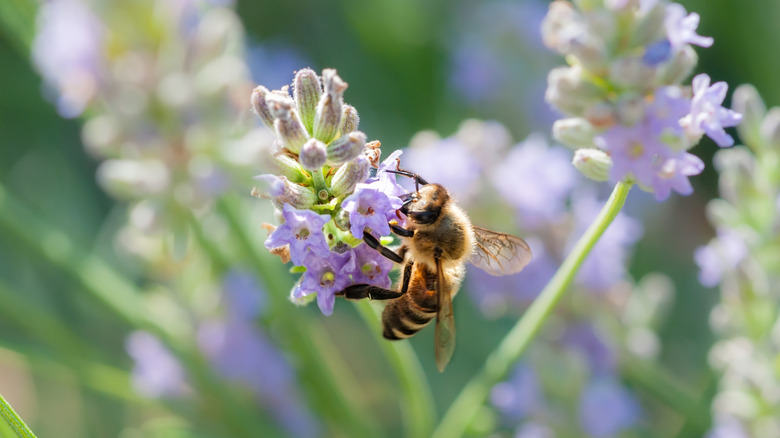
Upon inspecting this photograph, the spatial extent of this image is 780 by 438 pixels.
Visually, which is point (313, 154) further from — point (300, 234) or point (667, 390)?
point (667, 390)

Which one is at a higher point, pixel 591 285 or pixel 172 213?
pixel 591 285

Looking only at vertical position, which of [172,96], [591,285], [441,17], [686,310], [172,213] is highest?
[441,17]

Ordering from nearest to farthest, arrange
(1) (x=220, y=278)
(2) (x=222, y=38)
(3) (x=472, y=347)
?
1. (2) (x=222, y=38)
2. (1) (x=220, y=278)
3. (3) (x=472, y=347)

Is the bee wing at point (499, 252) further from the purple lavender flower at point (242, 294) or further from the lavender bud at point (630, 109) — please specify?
the purple lavender flower at point (242, 294)

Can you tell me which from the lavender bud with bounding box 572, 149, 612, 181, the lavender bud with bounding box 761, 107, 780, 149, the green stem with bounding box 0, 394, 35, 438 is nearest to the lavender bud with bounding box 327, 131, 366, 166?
the lavender bud with bounding box 572, 149, 612, 181

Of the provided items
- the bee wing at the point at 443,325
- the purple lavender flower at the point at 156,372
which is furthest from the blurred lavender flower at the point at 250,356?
the bee wing at the point at 443,325

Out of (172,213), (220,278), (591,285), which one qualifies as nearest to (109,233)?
(220,278)

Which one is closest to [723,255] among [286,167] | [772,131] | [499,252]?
[772,131]

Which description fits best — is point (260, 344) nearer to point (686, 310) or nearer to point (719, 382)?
point (719, 382)
